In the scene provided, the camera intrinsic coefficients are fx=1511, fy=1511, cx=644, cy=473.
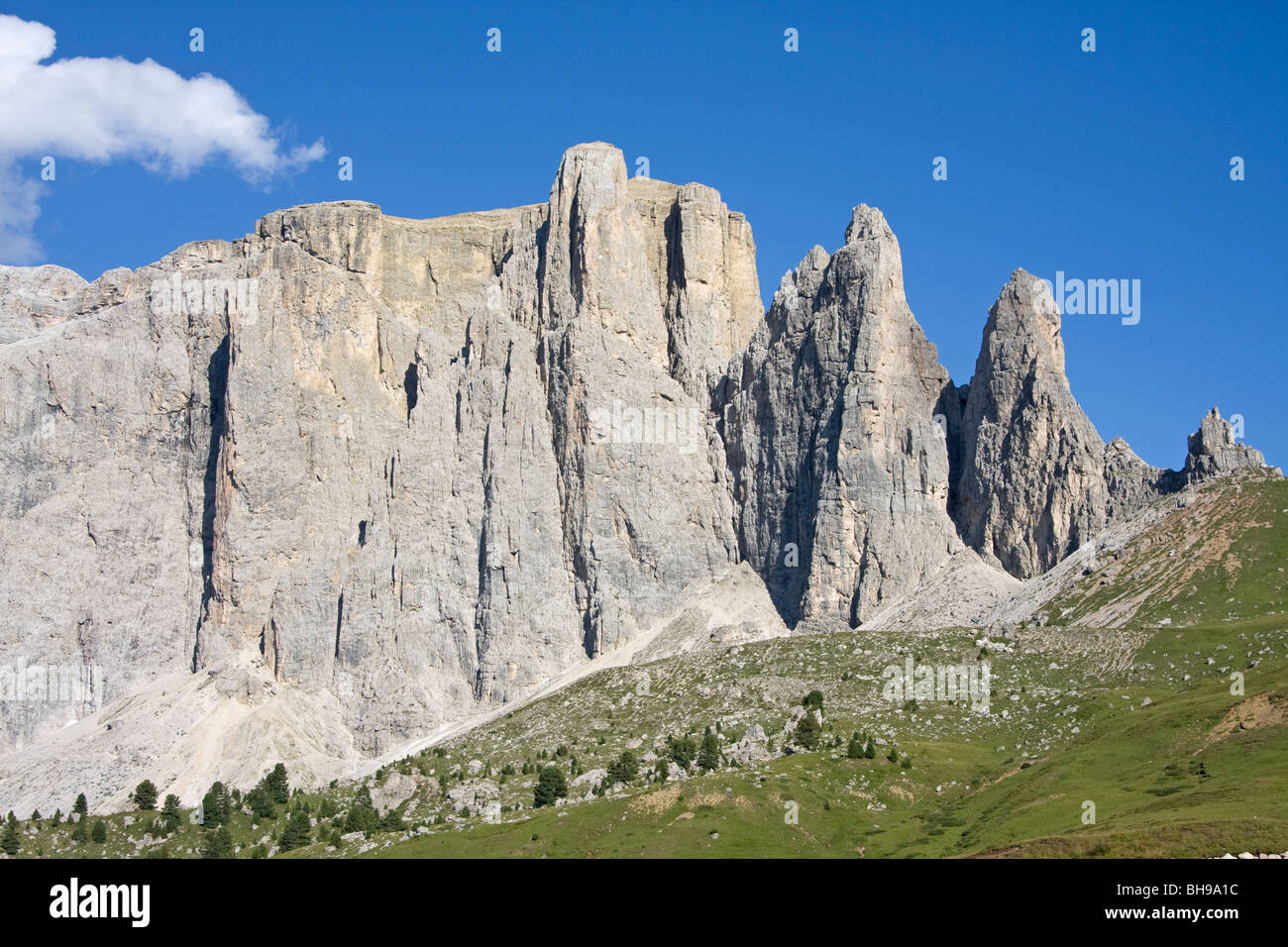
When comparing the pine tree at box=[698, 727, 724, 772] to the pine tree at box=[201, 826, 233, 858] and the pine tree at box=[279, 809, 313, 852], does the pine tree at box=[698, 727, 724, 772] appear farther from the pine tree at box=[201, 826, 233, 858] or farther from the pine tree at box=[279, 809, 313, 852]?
the pine tree at box=[201, 826, 233, 858]

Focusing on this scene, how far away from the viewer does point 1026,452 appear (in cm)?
17575

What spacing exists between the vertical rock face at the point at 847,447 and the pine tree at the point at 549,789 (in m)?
64.7

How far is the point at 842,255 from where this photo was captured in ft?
633

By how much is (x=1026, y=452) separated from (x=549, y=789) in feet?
270

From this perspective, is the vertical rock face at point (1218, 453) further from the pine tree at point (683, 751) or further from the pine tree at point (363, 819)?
the pine tree at point (363, 819)

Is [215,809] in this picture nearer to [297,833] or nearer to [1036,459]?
[297,833]

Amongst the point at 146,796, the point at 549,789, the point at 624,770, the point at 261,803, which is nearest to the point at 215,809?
the point at 261,803

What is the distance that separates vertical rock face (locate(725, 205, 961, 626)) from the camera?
179250 mm

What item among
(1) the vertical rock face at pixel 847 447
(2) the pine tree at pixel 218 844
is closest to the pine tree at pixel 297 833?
(2) the pine tree at pixel 218 844

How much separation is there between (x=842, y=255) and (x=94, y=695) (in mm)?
112708

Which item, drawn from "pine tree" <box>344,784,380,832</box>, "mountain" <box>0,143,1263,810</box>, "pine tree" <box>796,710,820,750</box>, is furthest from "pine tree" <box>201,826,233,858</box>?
"pine tree" <box>796,710,820,750</box>
